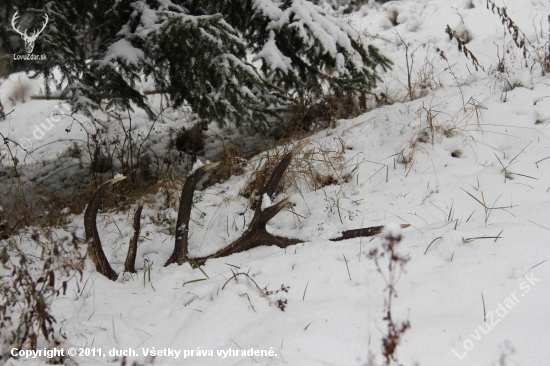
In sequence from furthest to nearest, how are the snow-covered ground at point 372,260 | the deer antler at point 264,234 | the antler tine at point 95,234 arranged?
the deer antler at point 264,234 < the antler tine at point 95,234 < the snow-covered ground at point 372,260

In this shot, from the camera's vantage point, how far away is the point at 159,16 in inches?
116

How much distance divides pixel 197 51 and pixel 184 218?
137 cm

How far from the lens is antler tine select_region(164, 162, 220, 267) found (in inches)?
88.0

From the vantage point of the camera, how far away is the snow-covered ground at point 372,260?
5.57 ft

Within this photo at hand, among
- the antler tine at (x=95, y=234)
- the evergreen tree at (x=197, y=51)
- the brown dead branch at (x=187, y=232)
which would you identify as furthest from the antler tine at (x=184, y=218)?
the evergreen tree at (x=197, y=51)

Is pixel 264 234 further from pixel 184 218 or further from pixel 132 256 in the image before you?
pixel 132 256

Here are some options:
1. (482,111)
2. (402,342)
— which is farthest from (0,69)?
(482,111)

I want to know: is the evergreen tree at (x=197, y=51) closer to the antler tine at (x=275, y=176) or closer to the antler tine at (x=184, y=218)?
the antler tine at (x=275, y=176)

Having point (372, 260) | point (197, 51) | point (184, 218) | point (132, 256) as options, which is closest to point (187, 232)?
point (184, 218)

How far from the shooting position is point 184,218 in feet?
7.68

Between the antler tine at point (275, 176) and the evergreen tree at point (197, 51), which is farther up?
the evergreen tree at point (197, 51)

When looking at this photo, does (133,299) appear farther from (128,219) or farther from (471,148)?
(471,148)

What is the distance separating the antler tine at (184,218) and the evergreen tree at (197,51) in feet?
3.58

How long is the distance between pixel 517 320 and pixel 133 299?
1926mm
